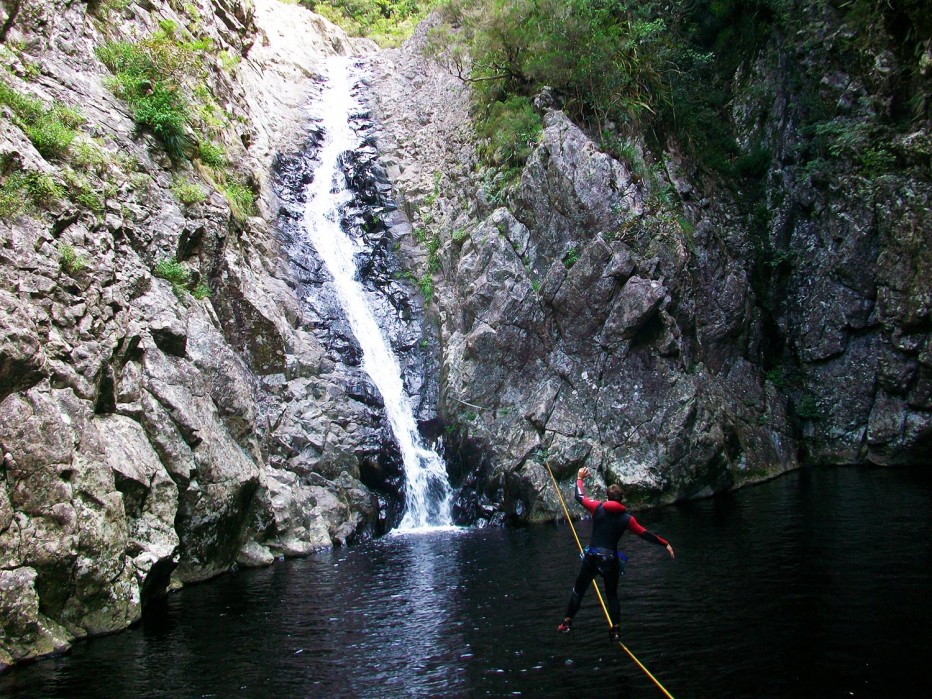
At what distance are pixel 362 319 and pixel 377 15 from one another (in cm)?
2992

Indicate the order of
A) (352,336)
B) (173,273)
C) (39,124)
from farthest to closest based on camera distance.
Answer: (352,336), (173,273), (39,124)

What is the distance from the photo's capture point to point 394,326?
23.7 m

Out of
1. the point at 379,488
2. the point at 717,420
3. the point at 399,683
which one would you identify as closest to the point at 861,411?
the point at 717,420

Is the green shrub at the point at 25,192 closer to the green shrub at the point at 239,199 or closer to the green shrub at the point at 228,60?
the green shrub at the point at 239,199

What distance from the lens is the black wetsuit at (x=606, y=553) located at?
8344mm

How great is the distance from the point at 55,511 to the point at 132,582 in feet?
6.31

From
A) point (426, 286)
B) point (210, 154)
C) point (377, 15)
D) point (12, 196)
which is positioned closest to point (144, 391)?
point (12, 196)

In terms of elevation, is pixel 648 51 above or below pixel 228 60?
below

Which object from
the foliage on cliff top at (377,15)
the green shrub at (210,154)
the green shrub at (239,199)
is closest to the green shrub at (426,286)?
the green shrub at (239,199)

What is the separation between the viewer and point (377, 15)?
140ft

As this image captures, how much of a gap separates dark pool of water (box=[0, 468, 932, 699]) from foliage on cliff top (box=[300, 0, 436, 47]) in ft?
123

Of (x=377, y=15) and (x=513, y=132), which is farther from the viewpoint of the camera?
(x=377, y=15)

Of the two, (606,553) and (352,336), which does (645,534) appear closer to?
(606,553)

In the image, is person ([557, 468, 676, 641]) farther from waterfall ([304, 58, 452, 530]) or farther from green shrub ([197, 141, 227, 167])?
green shrub ([197, 141, 227, 167])
